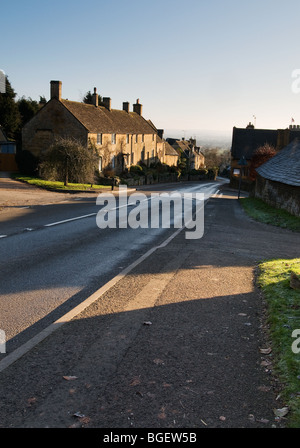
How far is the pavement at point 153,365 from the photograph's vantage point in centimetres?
426

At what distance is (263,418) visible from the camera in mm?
4246

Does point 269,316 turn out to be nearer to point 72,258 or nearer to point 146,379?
point 146,379

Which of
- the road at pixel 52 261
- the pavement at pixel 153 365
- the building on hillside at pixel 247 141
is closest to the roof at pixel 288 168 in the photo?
the road at pixel 52 261

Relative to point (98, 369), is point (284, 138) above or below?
above

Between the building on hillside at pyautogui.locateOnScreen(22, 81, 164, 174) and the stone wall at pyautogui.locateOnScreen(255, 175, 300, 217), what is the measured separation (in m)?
21.5

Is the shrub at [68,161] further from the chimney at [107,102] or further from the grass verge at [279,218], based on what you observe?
the chimney at [107,102]

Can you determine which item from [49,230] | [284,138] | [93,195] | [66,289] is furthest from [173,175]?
[66,289]

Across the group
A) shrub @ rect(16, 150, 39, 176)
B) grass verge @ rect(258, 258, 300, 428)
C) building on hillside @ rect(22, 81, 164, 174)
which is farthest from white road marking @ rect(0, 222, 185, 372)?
building on hillside @ rect(22, 81, 164, 174)

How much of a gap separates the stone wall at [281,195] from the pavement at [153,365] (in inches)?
610

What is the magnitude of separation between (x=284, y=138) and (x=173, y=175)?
28706 mm

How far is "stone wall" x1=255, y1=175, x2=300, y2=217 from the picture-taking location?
2320cm

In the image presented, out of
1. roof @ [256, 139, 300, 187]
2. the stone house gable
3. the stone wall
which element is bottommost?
the stone wall

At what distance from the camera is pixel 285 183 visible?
24.0 metres

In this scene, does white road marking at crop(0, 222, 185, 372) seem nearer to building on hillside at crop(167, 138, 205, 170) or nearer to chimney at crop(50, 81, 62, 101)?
chimney at crop(50, 81, 62, 101)
